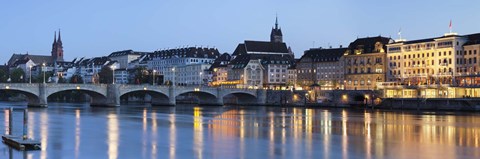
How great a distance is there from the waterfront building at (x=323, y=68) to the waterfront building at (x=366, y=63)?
3214 millimetres

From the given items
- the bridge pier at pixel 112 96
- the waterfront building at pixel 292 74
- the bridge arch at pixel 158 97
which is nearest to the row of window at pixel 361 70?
the waterfront building at pixel 292 74

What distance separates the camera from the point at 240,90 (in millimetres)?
124875

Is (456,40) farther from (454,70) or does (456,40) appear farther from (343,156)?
(343,156)

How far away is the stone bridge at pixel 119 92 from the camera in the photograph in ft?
318

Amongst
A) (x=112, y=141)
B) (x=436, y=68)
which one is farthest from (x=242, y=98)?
(x=112, y=141)

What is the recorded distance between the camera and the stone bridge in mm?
96812

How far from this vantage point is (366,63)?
128m

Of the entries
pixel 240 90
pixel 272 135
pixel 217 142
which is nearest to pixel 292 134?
pixel 272 135

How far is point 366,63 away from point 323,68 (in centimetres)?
1568

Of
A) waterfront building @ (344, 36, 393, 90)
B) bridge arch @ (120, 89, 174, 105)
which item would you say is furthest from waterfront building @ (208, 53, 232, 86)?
bridge arch @ (120, 89, 174, 105)

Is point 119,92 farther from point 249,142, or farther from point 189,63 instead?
point 189,63

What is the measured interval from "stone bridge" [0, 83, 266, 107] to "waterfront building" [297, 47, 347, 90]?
13.7 metres

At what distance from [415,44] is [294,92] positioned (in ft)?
75.9

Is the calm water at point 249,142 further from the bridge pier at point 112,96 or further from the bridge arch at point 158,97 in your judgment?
the bridge arch at point 158,97
